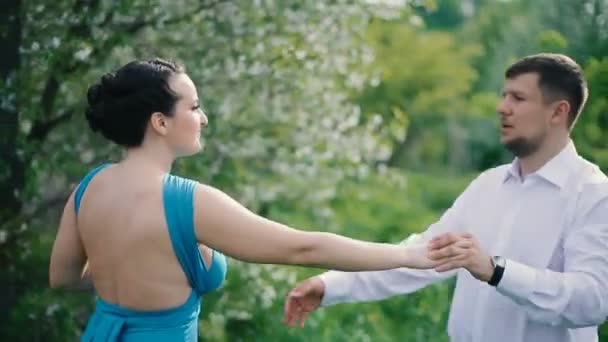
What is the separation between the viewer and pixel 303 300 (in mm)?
4086

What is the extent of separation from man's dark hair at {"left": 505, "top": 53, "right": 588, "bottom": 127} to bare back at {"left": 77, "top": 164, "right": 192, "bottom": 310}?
1.52m

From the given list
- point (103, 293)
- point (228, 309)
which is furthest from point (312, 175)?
point (103, 293)

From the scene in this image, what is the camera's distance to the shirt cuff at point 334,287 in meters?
4.14

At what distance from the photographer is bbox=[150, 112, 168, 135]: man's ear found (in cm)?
325

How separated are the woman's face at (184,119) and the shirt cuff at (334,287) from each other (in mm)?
1012

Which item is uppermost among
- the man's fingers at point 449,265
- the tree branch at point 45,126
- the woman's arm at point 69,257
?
the man's fingers at point 449,265

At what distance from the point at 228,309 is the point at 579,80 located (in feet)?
11.3

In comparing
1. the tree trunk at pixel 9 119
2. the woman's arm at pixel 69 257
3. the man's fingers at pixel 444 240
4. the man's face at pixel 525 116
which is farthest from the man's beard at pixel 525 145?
the tree trunk at pixel 9 119

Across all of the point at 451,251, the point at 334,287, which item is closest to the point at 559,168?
the point at 451,251

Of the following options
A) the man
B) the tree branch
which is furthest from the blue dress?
the tree branch

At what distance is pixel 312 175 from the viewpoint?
7.44 m

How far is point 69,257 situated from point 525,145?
161cm

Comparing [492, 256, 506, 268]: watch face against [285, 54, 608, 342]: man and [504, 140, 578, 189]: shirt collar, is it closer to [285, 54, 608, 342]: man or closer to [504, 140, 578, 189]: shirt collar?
[285, 54, 608, 342]: man

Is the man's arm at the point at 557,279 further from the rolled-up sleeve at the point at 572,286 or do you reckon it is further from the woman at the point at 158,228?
the woman at the point at 158,228
